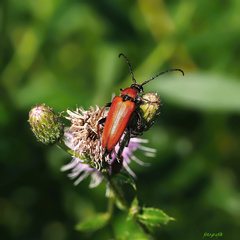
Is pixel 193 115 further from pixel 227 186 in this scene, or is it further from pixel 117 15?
pixel 117 15

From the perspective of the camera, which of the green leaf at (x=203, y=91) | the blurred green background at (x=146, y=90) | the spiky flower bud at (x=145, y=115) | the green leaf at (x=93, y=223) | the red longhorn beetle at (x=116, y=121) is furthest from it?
the blurred green background at (x=146, y=90)

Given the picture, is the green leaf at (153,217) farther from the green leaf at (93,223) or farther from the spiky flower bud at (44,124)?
the spiky flower bud at (44,124)

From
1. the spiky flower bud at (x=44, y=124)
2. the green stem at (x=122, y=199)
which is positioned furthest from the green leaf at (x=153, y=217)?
the spiky flower bud at (x=44, y=124)

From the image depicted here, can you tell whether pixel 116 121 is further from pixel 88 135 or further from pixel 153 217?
pixel 153 217

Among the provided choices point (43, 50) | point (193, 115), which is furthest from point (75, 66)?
point (193, 115)

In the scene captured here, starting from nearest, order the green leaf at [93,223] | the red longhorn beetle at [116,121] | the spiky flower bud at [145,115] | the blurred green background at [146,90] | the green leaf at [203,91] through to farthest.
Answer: the red longhorn beetle at [116,121], the spiky flower bud at [145,115], the green leaf at [93,223], the green leaf at [203,91], the blurred green background at [146,90]
